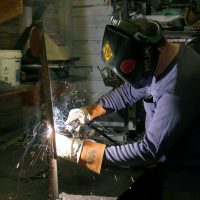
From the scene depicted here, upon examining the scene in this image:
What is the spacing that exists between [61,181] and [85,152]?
66 cm

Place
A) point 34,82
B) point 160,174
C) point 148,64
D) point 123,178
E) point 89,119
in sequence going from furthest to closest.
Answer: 1. point 34,82
2. point 123,178
3. point 89,119
4. point 160,174
5. point 148,64

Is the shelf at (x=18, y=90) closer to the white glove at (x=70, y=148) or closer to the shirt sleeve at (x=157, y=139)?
the white glove at (x=70, y=148)

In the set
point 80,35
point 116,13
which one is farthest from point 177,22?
point 80,35

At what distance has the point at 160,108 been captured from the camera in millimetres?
1567

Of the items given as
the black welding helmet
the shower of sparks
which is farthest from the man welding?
the shower of sparks

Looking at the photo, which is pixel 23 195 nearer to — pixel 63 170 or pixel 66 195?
pixel 66 195

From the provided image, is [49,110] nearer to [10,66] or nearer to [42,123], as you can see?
[42,123]

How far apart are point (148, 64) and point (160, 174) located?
0.57 meters

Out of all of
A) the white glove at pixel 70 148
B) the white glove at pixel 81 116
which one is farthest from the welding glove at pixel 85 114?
the white glove at pixel 70 148

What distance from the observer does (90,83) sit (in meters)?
4.13

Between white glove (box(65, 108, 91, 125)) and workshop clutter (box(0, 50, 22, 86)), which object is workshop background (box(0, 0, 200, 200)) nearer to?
workshop clutter (box(0, 50, 22, 86))

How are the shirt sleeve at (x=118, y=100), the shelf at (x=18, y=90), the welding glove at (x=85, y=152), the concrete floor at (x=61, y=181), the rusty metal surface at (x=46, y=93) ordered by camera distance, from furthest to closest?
the shelf at (x=18, y=90) < the shirt sleeve at (x=118, y=100) < the concrete floor at (x=61, y=181) < the welding glove at (x=85, y=152) < the rusty metal surface at (x=46, y=93)

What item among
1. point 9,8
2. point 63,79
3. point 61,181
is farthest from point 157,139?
point 63,79

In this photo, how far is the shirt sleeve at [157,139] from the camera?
5.02ft
